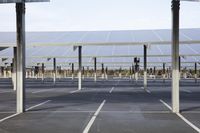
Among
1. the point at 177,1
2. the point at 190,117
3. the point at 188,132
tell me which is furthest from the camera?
the point at 177,1

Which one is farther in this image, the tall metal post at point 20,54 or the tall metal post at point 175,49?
the tall metal post at point 20,54

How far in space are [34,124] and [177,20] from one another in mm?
6788

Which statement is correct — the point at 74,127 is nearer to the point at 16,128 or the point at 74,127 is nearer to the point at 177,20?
the point at 16,128

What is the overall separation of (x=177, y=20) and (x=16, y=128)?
751 centimetres

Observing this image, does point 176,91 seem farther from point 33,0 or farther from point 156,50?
point 156,50

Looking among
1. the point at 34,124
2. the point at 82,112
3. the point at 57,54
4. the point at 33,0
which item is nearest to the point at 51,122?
the point at 34,124

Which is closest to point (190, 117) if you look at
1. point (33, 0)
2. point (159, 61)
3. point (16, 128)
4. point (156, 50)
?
point (16, 128)

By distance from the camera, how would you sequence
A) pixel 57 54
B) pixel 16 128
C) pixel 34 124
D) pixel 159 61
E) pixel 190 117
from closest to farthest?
pixel 16 128 < pixel 34 124 < pixel 190 117 < pixel 57 54 < pixel 159 61

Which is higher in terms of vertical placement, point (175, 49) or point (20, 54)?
point (175, 49)

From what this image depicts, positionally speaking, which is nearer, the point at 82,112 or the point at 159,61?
the point at 82,112

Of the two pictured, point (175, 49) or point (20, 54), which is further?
point (20, 54)

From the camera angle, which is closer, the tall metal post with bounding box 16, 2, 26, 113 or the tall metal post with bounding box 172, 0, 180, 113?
the tall metal post with bounding box 172, 0, 180, 113

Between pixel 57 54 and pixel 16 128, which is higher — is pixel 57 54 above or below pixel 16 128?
above

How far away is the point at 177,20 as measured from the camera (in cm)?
1691
